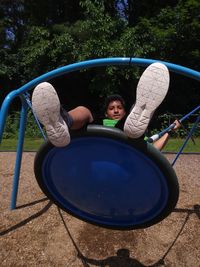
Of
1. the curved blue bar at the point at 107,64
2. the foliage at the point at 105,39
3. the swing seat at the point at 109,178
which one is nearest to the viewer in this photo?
the swing seat at the point at 109,178

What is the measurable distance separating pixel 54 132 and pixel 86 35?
11.2 m

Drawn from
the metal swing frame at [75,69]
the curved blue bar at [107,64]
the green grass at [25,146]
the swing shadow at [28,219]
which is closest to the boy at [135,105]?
the metal swing frame at [75,69]

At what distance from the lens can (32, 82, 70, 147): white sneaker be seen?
225 centimetres

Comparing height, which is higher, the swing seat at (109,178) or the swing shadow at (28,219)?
the swing seat at (109,178)

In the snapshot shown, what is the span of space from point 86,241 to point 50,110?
191cm

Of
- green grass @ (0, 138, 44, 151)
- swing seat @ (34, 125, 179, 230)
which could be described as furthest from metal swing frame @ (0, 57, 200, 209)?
green grass @ (0, 138, 44, 151)

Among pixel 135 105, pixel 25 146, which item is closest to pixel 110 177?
pixel 135 105

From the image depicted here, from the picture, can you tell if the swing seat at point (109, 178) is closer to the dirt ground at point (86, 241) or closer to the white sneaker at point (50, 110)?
the white sneaker at point (50, 110)

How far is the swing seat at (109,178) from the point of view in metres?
2.57

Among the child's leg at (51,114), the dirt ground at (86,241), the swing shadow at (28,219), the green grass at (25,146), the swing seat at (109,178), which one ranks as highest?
the child's leg at (51,114)

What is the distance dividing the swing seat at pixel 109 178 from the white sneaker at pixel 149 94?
247mm

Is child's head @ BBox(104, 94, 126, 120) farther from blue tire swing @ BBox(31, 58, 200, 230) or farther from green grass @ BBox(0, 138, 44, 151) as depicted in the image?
green grass @ BBox(0, 138, 44, 151)

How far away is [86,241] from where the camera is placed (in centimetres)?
375

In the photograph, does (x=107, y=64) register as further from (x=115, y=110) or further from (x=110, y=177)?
(x=110, y=177)
